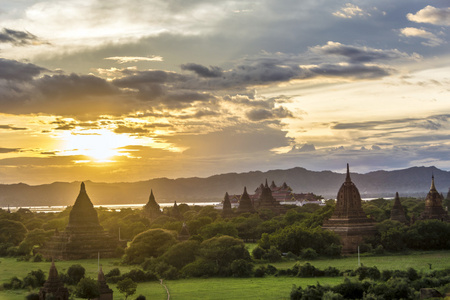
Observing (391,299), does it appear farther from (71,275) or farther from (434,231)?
(434,231)

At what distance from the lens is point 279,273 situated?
8356cm

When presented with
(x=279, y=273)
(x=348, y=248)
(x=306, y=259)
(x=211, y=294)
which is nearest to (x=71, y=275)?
(x=211, y=294)

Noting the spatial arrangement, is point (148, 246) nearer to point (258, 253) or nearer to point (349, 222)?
point (258, 253)

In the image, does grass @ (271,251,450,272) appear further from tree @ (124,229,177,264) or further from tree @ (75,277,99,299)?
tree @ (75,277,99,299)

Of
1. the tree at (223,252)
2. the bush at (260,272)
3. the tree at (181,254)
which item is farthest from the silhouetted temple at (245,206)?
the bush at (260,272)

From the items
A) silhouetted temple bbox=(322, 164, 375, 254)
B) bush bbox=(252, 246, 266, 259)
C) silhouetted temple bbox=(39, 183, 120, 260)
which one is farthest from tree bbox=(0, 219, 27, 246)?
silhouetted temple bbox=(322, 164, 375, 254)

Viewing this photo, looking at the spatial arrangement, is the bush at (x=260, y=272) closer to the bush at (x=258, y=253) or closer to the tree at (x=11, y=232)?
the bush at (x=258, y=253)

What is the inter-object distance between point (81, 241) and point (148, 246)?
12212mm

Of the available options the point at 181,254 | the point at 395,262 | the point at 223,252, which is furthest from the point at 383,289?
the point at 181,254

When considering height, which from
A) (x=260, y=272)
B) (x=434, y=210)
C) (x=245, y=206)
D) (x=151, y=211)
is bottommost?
(x=260, y=272)

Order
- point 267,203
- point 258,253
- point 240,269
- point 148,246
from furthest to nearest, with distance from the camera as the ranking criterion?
1. point 267,203
2. point 148,246
3. point 258,253
4. point 240,269

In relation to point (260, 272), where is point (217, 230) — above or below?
above

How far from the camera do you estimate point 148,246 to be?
9906 cm

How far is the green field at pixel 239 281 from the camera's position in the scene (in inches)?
2741
